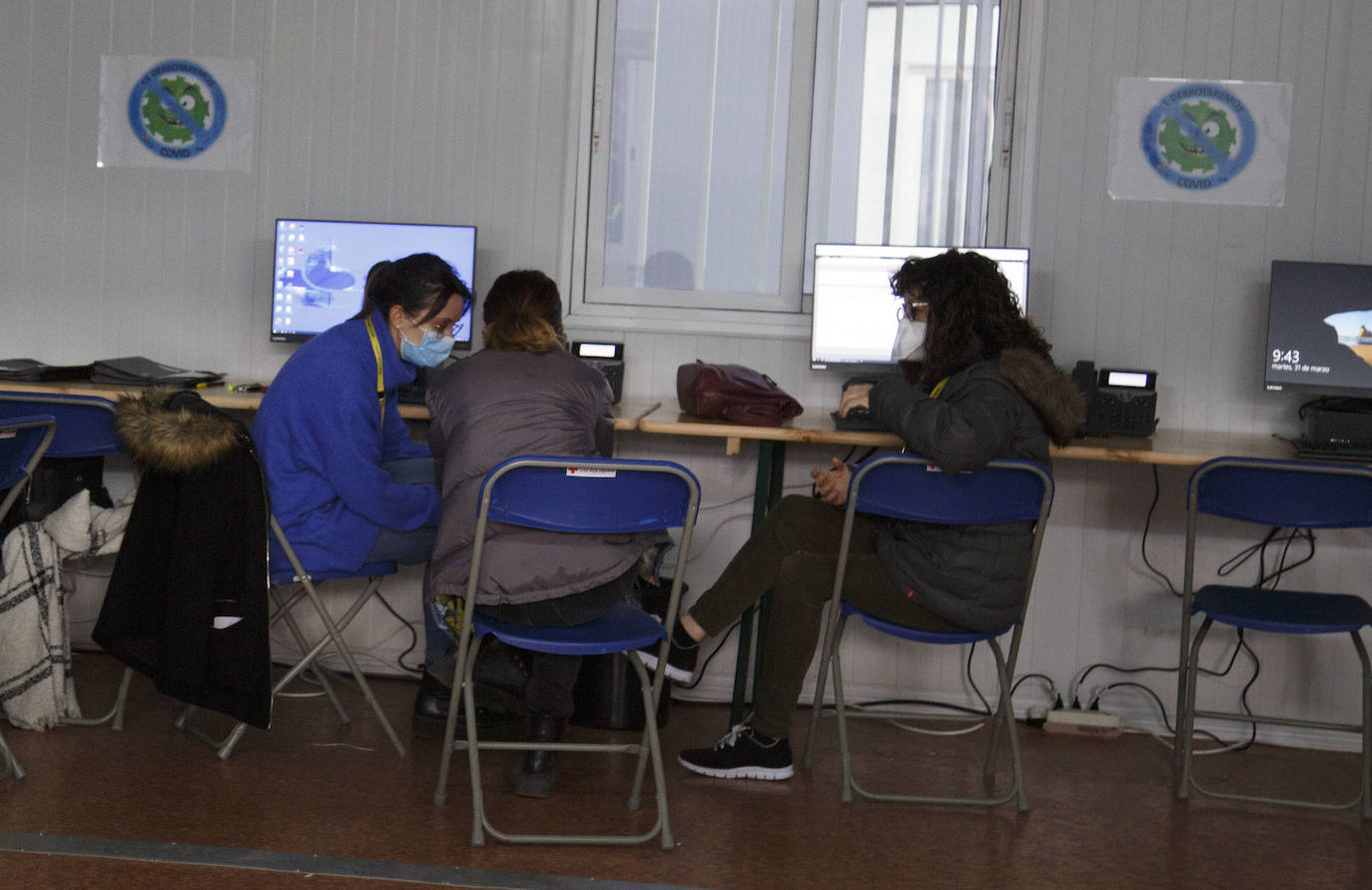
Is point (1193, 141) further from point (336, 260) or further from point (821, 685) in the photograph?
point (336, 260)

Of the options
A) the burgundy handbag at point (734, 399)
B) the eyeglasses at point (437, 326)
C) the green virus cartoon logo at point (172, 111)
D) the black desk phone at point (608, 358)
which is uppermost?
the green virus cartoon logo at point (172, 111)

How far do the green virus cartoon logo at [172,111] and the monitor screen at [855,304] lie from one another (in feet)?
6.23

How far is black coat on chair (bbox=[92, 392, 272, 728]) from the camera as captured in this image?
108 inches

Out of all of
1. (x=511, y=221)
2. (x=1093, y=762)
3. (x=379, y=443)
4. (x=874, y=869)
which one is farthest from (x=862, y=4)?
(x=874, y=869)

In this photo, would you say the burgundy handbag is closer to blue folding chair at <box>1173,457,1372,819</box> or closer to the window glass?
the window glass

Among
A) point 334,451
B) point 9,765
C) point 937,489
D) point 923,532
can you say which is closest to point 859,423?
point 923,532

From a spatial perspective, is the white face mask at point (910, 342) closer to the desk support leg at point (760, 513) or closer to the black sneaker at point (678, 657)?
the desk support leg at point (760, 513)

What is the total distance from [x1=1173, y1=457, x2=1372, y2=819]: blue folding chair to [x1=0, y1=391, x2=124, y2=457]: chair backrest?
2476 mm

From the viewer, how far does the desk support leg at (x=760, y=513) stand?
3.35m

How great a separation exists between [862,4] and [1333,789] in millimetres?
2434

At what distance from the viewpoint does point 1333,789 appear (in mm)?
3301

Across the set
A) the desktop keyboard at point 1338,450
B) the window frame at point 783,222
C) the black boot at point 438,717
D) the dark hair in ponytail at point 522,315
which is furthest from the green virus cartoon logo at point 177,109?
the desktop keyboard at point 1338,450

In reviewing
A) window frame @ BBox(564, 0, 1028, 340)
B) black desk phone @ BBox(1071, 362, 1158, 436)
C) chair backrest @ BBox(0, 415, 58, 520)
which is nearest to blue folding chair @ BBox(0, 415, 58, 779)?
chair backrest @ BBox(0, 415, 58, 520)

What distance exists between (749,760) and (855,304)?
1.30m
